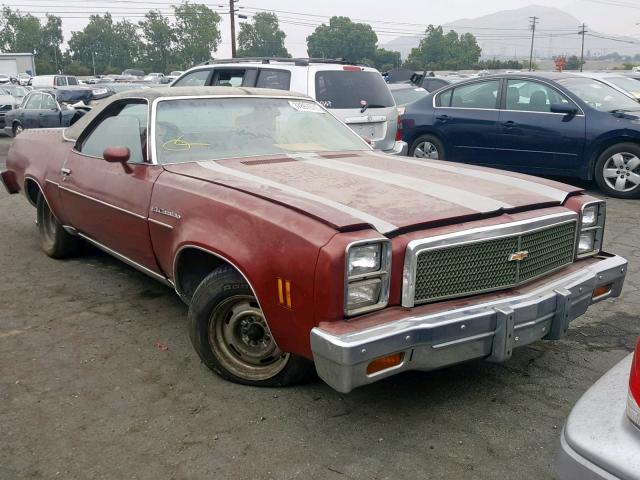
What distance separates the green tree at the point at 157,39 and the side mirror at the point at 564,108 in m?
107

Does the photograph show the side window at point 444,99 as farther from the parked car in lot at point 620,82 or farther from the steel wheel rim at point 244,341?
the steel wheel rim at point 244,341

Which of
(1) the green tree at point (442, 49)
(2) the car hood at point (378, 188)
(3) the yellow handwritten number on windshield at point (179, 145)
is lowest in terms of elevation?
(2) the car hood at point (378, 188)

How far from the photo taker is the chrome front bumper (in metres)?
2.58

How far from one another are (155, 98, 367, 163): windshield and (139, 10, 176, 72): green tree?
10935 centimetres

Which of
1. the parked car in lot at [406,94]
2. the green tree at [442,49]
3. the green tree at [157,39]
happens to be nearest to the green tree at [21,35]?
the green tree at [157,39]

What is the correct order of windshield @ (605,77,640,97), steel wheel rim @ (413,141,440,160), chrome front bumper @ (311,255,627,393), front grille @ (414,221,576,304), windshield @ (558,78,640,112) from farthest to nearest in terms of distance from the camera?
1. windshield @ (605,77,640,97)
2. steel wheel rim @ (413,141,440,160)
3. windshield @ (558,78,640,112)
4. front grille @ (414,221,576,304)
5. chrome front bumper @ (311,255,627,393)

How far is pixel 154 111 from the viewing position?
13.8ft

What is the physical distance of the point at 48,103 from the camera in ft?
51.7

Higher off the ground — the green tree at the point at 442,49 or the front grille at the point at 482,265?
the green tree at the point at 442,49

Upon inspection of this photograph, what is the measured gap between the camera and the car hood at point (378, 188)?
2.97 metres

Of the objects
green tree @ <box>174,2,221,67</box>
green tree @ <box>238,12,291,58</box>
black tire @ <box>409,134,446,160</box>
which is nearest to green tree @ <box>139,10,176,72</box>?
green tree @ <box>174,2,221,67</box>

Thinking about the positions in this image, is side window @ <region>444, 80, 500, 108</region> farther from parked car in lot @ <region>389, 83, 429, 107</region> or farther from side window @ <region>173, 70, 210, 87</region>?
parked car in lot @ <region>389, 83, 429, 107</region>

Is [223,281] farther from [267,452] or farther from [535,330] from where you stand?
[535,330]

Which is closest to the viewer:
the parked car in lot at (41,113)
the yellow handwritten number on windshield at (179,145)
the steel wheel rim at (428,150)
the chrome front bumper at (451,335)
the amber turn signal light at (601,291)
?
the chrome front bumper at (451,335)
